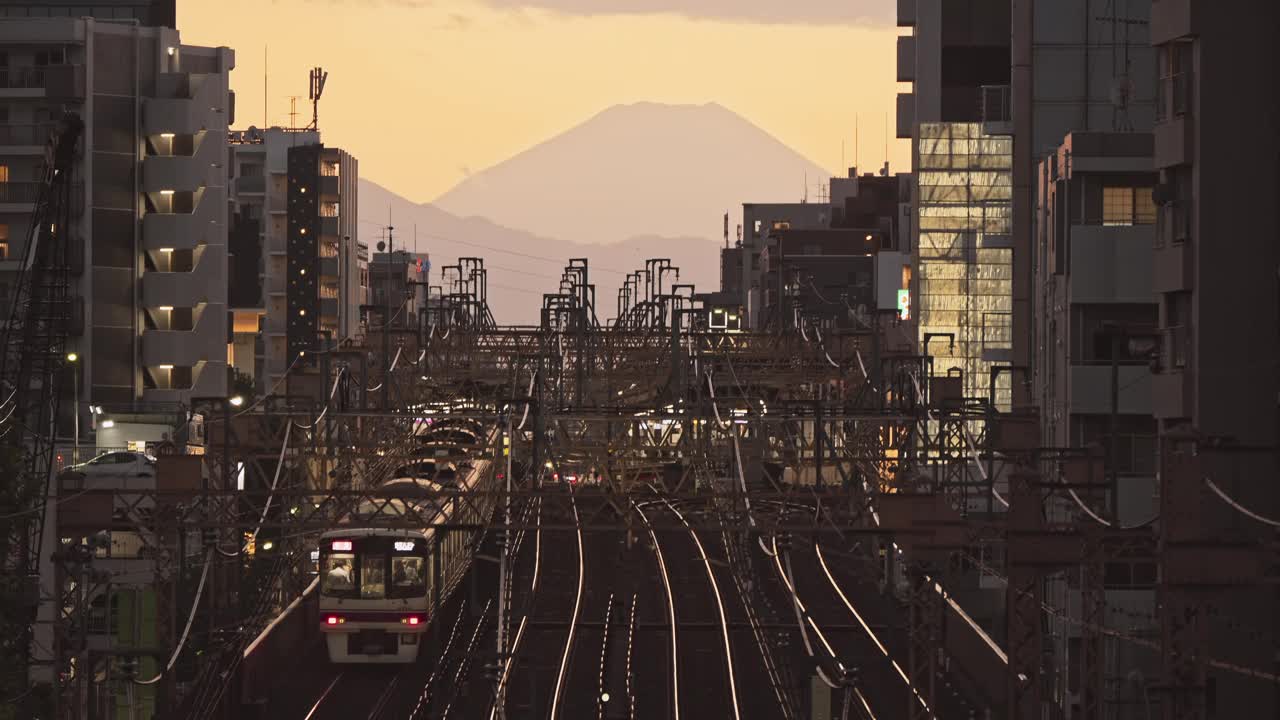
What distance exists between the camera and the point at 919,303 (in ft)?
177

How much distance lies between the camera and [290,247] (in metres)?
80.3

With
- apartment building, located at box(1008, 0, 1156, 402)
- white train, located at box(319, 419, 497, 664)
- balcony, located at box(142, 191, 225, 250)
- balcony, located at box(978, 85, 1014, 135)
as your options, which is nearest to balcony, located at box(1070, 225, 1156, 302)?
apartment building, located at box(1008, 0, 1156, 402)

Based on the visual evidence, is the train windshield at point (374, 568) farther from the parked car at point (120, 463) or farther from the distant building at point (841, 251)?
the distant building at point (841, 251)

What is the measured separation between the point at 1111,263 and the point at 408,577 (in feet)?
42.9

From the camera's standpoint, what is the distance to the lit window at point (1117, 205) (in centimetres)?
3180

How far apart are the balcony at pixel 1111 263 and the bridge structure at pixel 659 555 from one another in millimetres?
2833

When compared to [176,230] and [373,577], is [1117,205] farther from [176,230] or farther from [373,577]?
[176,230]

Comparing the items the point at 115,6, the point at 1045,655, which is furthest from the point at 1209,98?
the point at 115,6

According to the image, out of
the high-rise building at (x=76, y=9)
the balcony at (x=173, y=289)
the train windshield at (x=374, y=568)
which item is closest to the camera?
the train windshield at (x=374, y=568)

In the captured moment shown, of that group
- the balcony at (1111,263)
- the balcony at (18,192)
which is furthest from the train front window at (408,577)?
the balcony at (18,192)

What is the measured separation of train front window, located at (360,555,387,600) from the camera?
29.2 m

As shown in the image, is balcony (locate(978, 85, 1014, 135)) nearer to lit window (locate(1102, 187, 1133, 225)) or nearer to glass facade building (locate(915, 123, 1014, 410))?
glass facade building (locate(915, 123, 1014, 410))

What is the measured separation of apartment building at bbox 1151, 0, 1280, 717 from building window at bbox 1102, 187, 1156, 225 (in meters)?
9.91

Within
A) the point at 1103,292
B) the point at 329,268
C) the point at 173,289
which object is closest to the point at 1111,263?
the point at 1103,292
